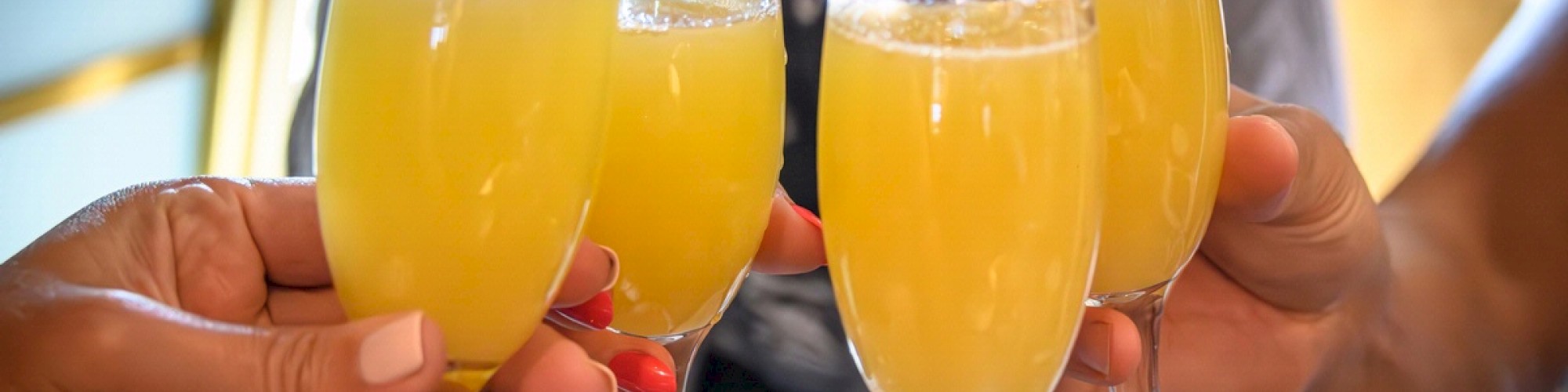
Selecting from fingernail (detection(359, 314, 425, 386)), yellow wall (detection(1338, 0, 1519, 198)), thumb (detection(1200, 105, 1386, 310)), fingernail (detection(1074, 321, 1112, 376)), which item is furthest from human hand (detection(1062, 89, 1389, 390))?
yellow wall (detection(1338, 0, 1519, 198))

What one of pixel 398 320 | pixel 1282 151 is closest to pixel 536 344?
pixel 398 320

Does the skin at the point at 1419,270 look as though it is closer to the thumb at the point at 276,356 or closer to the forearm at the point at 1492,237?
the forearm at the point at 1492,237

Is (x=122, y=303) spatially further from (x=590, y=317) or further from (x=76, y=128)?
(x=76, y=128)

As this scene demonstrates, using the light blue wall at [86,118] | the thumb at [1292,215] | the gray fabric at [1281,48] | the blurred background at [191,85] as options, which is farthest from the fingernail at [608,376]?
the light blue wall at [86,118]

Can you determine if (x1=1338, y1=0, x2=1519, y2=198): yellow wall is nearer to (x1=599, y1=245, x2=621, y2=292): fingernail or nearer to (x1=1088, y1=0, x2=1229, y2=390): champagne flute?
(x1=1088, y1=0, x2=1229, y2=390): champagne flute

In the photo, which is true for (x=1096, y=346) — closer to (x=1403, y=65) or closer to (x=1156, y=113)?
(x=1156, y=113)

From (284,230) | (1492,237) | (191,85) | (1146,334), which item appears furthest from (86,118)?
(1492,237)
